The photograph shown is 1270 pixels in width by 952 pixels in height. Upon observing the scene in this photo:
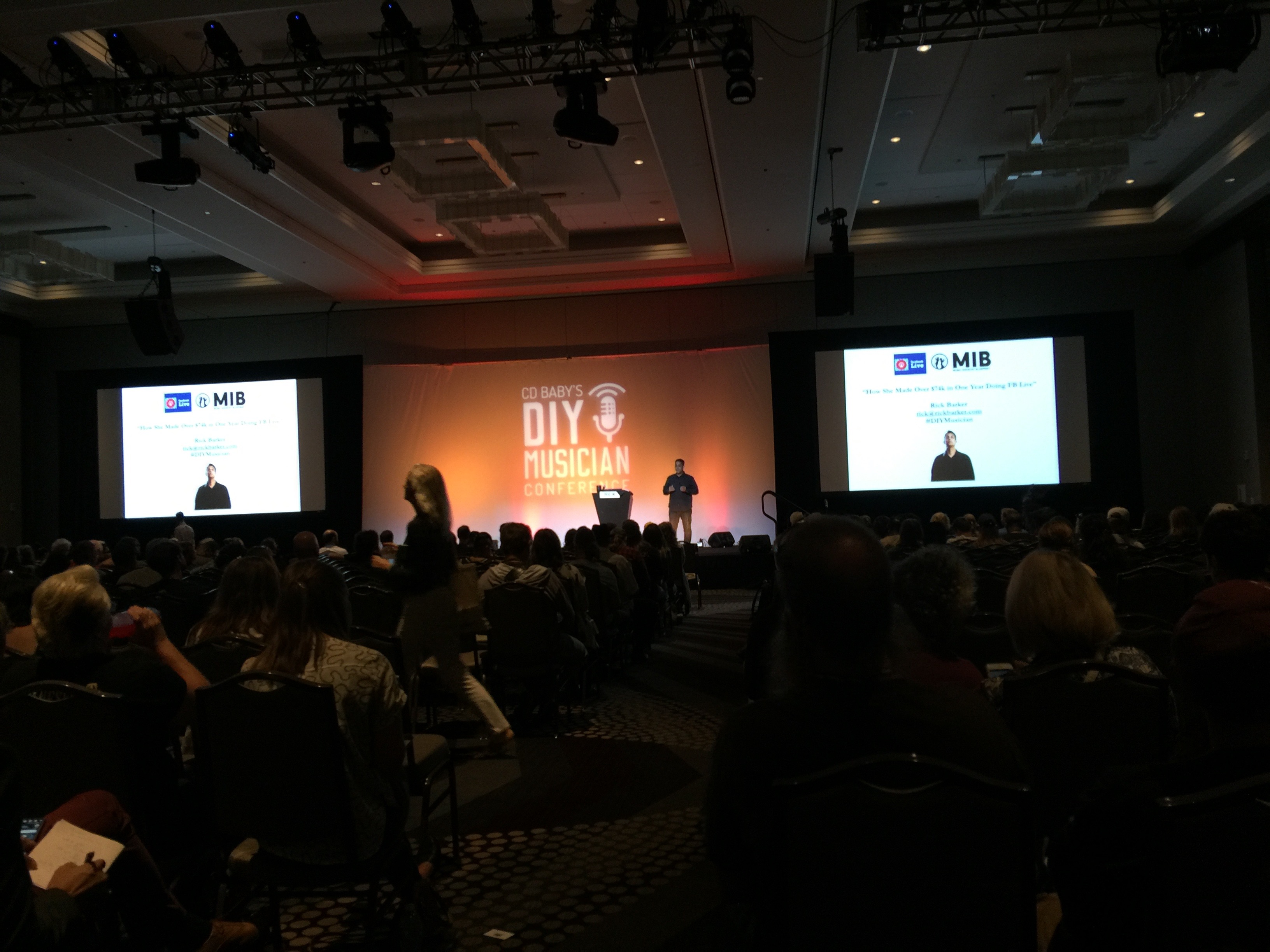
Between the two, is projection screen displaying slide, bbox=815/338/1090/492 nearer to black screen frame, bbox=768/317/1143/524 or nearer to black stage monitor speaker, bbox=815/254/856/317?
black screen frame, bbox=768/317/1143/524

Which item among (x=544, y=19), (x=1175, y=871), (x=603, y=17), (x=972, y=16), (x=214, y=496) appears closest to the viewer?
(x=1175, y=871)

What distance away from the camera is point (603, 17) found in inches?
246

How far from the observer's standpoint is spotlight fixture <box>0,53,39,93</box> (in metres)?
6.82

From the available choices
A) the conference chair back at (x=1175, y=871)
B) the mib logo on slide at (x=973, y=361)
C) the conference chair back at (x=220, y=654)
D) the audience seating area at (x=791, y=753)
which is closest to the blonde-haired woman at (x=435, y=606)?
the audience seating area at (x=791, y=753)

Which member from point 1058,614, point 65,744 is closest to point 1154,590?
point 1058,614

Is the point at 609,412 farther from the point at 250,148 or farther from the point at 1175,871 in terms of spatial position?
the point at 1175,871

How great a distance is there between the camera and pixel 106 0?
6125mm

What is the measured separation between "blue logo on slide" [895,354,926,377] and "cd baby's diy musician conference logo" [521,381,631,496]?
407 cm

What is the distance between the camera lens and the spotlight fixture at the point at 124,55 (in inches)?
267

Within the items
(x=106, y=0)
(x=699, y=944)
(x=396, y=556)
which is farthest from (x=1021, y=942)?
(x=106, y=0)

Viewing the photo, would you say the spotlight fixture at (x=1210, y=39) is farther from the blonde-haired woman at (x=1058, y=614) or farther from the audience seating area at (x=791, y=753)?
the blonde-haired woman at (x=1058, y=614)

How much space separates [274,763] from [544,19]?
5550 mm

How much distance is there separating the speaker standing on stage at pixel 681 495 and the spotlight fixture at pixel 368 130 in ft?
24.4

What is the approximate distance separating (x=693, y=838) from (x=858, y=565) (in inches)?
94.8
